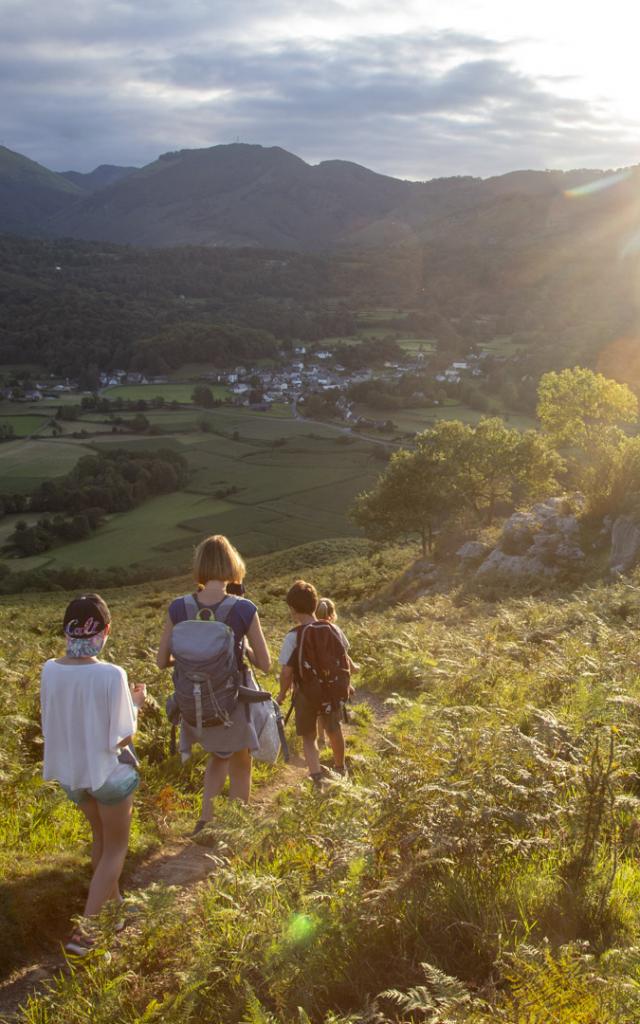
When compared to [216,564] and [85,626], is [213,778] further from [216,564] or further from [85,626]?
[85,626]

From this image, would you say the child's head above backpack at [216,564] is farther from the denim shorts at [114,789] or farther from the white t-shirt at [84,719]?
the denim shorts at [114,789]

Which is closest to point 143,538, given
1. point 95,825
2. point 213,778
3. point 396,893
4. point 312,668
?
point 312,668

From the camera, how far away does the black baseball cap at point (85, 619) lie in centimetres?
451

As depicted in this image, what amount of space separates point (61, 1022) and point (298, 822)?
2208 mm

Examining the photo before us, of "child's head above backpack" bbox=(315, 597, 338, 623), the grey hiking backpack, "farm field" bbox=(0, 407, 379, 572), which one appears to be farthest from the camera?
"farm field" bbox=(0, 407, 379, 572)

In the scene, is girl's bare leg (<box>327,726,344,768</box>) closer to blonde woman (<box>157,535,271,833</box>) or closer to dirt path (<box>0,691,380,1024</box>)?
dirt path (<box>0,691,380,1024</box>)

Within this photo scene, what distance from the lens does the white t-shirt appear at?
452cm

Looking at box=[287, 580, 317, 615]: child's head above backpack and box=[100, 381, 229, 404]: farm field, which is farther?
box=[100, 381, 229, 404]: farm field

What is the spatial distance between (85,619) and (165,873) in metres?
2.57

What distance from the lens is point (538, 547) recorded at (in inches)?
1046

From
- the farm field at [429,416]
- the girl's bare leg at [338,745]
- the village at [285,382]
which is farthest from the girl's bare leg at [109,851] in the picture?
the village at [285,382]

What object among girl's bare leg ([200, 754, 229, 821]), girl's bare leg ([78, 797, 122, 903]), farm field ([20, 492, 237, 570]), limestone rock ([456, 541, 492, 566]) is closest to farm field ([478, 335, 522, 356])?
farm field ([20, 492, 237, 570])

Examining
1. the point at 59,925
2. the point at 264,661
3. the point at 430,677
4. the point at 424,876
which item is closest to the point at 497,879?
the point at 424,876

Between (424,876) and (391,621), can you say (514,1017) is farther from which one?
(391,621)
